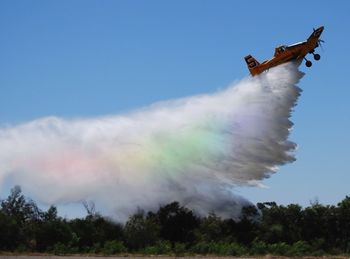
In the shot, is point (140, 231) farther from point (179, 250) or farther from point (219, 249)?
point (219, 249)

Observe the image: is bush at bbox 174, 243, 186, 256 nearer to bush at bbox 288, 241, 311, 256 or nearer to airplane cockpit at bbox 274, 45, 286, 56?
bush at bbox 288, 241, 311, 256

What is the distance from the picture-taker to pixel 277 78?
60.3 metres

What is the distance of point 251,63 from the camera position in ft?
207

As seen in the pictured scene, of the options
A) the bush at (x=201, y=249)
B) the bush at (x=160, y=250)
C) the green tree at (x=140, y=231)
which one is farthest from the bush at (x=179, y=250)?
the green tree at (x=140, y=231)

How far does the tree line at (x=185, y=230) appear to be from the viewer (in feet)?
248

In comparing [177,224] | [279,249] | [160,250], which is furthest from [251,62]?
[177,224]

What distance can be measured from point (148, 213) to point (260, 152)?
101 feet

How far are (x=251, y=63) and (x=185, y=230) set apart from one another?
104 ft

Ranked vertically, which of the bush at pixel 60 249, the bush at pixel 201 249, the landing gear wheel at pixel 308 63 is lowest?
the bush at pixel 201 249

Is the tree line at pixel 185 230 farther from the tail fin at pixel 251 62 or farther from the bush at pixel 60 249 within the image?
the tail fin at pixel 251 62

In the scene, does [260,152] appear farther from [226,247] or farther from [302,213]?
[302,213]

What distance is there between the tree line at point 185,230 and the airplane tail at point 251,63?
2152 cm

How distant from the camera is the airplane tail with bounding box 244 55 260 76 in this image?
62.7m

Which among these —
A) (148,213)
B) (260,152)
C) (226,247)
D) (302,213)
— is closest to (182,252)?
(226,247)
